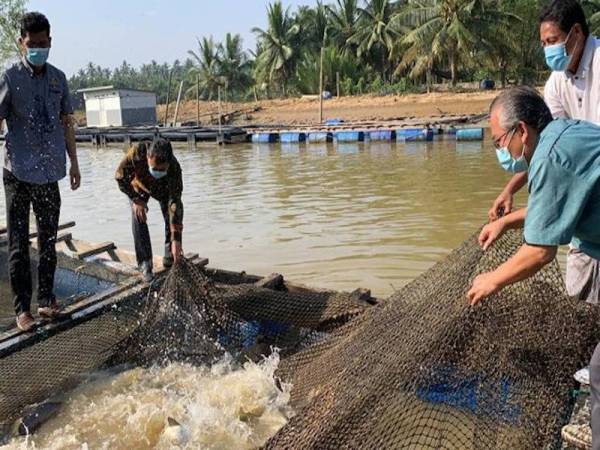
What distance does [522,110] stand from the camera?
2180 millimetres

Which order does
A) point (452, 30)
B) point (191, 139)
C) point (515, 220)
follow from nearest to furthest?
point (515, 220) < point (452, 30) < point (191, 139)

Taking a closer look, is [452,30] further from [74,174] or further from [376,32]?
[74,174]

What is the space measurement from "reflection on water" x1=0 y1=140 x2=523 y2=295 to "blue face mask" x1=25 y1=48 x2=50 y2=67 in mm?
4255

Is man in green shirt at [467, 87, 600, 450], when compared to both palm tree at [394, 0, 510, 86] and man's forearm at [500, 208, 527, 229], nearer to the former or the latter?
man's forearm at [500, 208, 527, 229]

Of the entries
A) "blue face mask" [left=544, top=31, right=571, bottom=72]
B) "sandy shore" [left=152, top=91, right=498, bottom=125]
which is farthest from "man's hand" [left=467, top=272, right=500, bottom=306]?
"sandy shore" [left=152, top=91, right=498, bottom=125]

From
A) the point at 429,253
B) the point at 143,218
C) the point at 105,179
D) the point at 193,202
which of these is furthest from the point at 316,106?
the point at 143,218

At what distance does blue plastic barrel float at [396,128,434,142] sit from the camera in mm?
22328

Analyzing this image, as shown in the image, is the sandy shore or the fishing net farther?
the sandy shore

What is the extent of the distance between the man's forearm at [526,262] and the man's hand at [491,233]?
0.62 m

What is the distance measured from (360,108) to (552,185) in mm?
30431

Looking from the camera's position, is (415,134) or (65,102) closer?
(65,102)

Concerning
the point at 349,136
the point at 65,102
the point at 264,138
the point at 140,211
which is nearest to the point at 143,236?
the point at 140,211

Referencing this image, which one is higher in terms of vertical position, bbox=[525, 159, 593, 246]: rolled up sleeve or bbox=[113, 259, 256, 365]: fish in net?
bbox=[525, 159, 593, 246]: rolled up sleeve

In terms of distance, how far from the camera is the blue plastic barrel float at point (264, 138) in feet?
88.8
